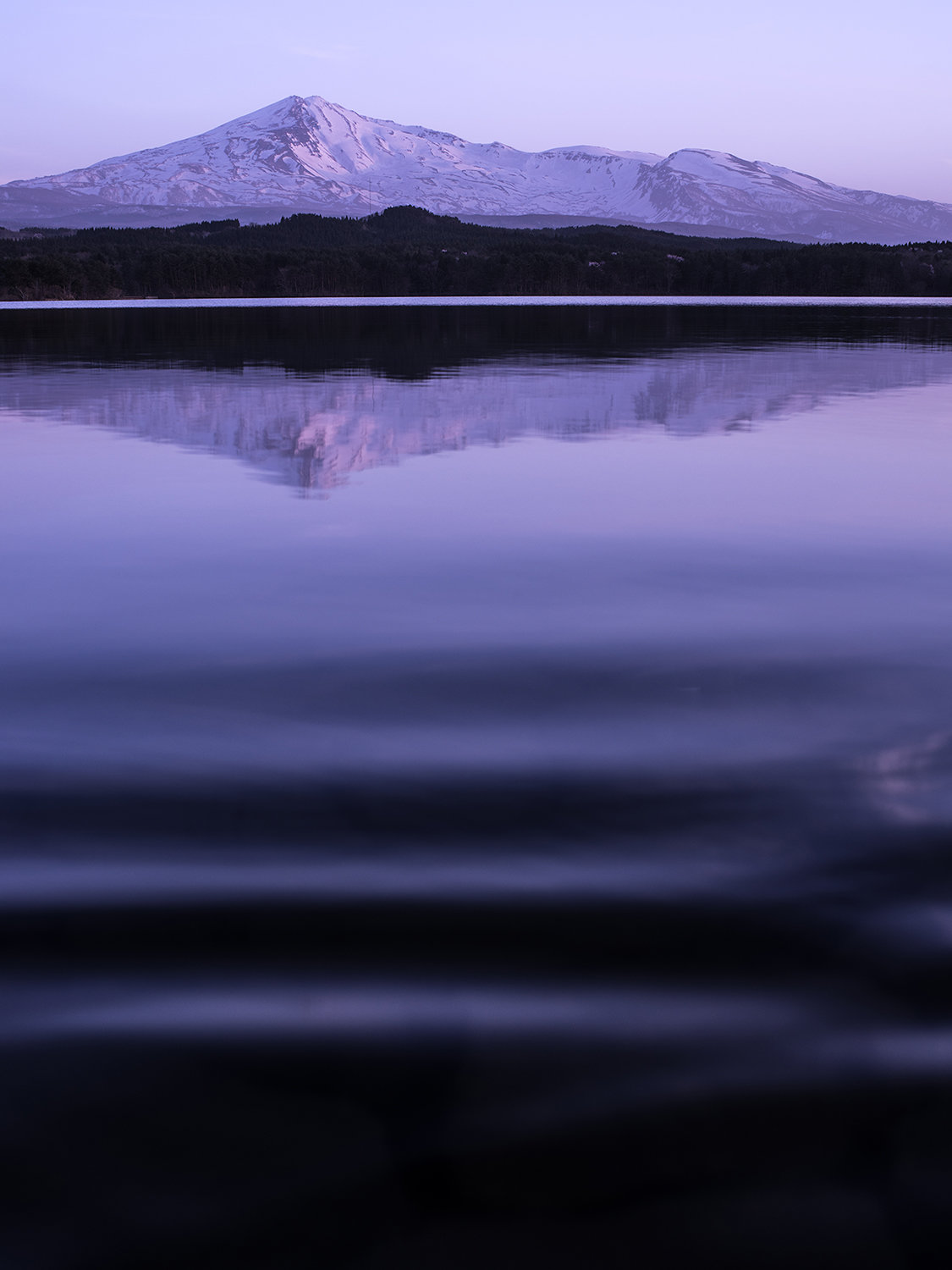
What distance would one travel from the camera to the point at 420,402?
65.5 feet

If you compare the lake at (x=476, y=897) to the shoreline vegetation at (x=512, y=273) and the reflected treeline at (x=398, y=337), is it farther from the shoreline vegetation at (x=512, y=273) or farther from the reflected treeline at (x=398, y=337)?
the shoreline vegetation at (x=512, y=273)

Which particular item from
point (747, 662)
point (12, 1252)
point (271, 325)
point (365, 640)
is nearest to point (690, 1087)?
point (12, 1252)

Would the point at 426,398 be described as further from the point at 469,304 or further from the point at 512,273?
the point at 512,273

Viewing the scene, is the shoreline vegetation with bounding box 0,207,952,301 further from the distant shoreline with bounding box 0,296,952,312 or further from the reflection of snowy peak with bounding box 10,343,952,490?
the reflection of snowy peak with bounding box 10,343,952,490

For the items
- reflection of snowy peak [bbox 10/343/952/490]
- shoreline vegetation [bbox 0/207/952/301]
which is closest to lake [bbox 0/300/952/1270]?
reflection of snowy peak [bbox 10/343/952/490]

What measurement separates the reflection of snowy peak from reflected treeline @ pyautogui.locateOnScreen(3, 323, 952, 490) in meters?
0.04

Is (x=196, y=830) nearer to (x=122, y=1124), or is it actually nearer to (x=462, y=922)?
(x=462, y=922)

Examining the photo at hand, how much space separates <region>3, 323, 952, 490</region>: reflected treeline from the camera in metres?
15.5

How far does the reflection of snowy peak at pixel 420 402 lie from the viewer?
15289mm

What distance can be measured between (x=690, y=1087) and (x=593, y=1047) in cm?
28

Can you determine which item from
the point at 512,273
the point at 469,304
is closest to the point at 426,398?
the point at 469,304

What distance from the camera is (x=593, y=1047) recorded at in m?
3.17

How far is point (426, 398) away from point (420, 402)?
849 millimetres

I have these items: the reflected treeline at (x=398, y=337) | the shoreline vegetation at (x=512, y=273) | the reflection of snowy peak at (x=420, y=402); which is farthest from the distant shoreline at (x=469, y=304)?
the reflection of snowy peak at (x=420, y=402)
